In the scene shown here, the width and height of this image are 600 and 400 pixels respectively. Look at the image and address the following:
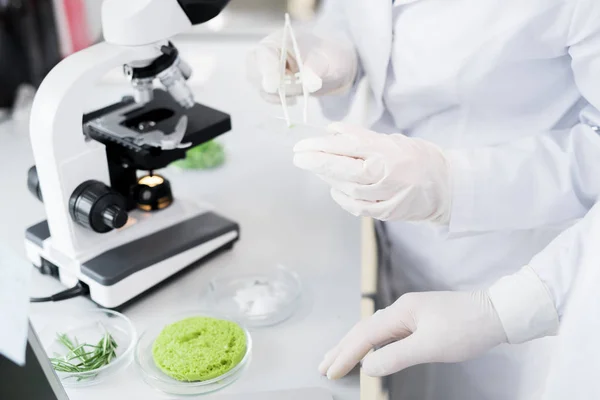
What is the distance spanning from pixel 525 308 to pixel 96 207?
2.24 ft

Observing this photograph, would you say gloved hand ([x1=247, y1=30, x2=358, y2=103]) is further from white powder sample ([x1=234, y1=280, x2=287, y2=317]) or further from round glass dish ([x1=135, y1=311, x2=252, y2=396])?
round glass dish ([x1=135, y1=311, x2=252, y2=396])

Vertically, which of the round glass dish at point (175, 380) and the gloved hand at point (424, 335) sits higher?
the gloved hand at point (424, 335)

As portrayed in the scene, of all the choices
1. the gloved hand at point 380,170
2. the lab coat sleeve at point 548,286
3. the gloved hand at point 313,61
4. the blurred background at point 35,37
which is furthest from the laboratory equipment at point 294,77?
the blurred background at point 35,37

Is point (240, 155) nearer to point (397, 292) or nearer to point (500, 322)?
point (397, 292)

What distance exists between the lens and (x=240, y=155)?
1653 mm

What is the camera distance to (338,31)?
1341mm

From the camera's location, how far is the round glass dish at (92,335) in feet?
3.20

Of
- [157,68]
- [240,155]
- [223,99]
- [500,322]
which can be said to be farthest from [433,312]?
[223,99]

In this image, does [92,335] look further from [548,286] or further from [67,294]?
[548,286]

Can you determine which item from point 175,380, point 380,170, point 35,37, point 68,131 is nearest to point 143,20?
point 68,131

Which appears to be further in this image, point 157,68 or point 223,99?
point 223,99

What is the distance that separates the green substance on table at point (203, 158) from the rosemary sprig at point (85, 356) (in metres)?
0.61

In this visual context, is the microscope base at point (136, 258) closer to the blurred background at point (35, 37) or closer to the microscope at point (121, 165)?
the microscope at point (121, 165)

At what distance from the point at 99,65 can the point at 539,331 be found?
80 cm
